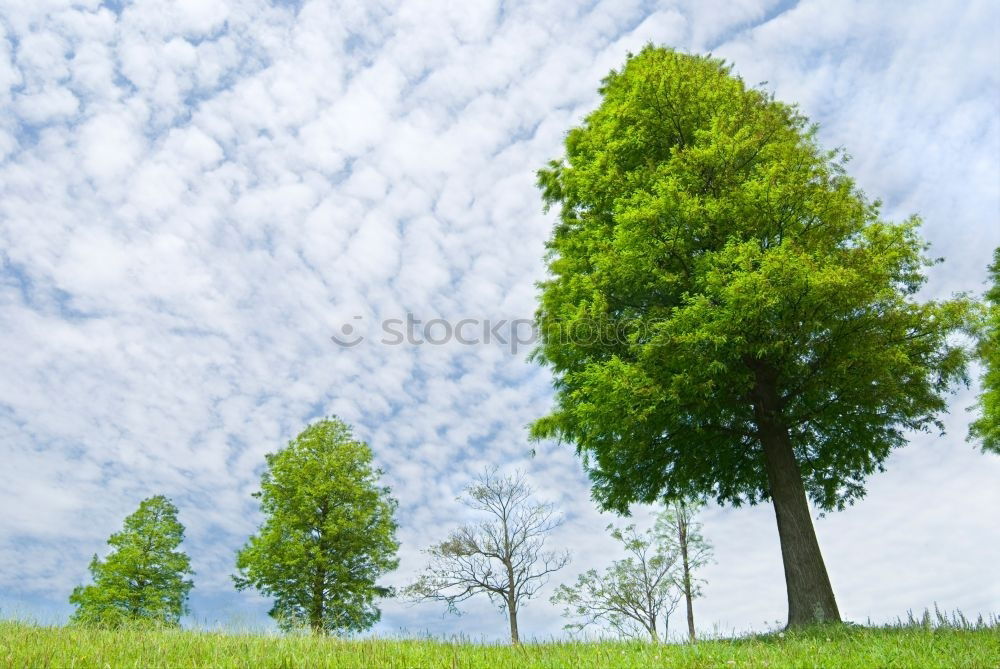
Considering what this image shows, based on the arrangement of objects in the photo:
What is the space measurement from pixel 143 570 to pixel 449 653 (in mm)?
27507

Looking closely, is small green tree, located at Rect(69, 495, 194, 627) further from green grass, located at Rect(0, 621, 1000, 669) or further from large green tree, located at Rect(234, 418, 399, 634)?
green grass, located at Rect(0, 621, 1000, 669)

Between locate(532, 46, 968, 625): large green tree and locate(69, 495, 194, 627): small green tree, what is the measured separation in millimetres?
23041

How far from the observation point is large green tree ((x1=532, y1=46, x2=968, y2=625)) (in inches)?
484

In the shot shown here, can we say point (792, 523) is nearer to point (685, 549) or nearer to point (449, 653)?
point (449, 653)

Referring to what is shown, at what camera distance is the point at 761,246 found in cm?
1370

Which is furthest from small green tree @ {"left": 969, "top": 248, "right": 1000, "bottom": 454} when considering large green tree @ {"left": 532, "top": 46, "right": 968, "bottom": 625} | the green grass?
the green grass

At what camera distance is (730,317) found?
1186cm

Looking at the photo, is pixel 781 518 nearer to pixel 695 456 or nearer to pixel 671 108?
pixel 695 456

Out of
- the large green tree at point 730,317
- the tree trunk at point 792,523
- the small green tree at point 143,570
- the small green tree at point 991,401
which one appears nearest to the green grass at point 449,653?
the tree trunk at point 792,523

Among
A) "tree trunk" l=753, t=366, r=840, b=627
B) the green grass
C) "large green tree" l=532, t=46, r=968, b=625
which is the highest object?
"large green tree" l=532, t=46, r=968, b=625

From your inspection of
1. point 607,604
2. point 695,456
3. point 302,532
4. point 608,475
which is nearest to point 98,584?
point 302,532

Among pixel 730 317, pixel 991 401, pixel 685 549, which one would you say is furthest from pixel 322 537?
pixel 991 401

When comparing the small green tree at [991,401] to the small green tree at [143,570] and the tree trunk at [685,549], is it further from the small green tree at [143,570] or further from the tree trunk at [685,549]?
the small green tree at [143,570]

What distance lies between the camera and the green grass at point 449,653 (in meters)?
6.87
